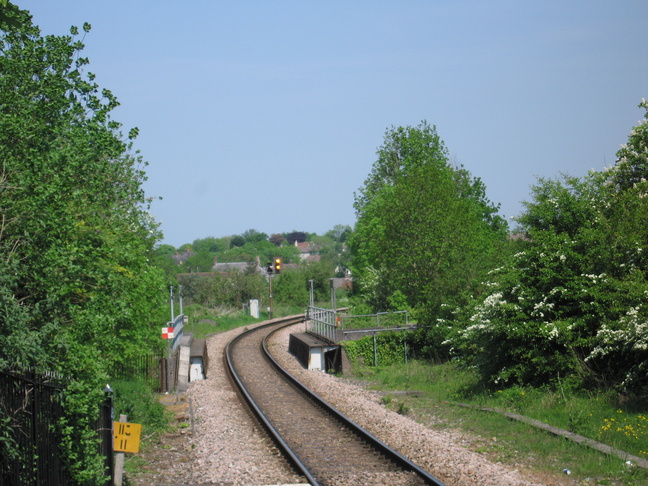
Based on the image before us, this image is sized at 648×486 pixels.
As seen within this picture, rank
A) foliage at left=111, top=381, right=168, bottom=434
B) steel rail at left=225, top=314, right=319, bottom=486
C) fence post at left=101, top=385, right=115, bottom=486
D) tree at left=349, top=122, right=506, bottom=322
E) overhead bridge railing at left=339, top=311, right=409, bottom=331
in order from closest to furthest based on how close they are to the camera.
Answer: fence post at left=101, top=385, right=115, bottom=486
steel rail at left=225, top=314, right=319, bottom=486
foliage at left=111, top=381, right=168, bottom=434
tree at left=349, top=122, right=506, bottom=322
overhead bridge railing at left=339, top=311, right=409, bottom=331

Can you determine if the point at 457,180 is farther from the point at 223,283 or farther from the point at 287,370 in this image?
the point at 287,370

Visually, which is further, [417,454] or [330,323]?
[330,323]

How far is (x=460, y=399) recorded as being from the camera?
1678cm

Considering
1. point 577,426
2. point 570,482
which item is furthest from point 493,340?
point 570,482

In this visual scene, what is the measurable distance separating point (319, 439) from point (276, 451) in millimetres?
1086

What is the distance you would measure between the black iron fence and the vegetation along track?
3.97m

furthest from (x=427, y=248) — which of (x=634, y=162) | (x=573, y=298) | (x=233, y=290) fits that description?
(x=233, y=290)

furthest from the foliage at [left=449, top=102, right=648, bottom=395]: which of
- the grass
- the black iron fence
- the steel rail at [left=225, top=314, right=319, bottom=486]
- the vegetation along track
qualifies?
the black iron fence

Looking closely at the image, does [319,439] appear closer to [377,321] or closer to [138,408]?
[138,408]

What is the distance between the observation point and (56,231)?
793 centimetres

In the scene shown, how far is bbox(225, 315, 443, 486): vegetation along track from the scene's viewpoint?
10.2 meters

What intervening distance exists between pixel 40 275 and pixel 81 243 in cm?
104

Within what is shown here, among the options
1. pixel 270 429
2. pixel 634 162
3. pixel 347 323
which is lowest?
pixel 270 429

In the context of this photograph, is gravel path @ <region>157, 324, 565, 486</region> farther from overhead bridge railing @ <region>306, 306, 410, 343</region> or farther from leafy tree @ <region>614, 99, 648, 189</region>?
leafy tree @ <region>614, 99, 648, 189</region>
